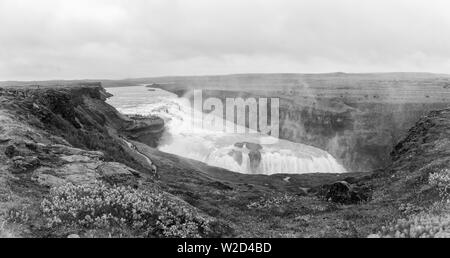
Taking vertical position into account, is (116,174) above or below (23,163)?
below

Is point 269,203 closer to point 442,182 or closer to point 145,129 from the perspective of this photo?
point 442,182

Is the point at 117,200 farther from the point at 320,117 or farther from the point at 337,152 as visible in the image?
the point at 320,117

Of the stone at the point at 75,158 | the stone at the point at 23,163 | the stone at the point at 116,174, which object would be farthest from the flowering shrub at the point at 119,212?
the stone at the point at 75,158

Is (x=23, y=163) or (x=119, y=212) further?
(x=23, y=163)

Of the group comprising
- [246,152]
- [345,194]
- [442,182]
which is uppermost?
[442,182]

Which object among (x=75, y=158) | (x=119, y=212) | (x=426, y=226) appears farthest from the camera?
(x=75, y=158)

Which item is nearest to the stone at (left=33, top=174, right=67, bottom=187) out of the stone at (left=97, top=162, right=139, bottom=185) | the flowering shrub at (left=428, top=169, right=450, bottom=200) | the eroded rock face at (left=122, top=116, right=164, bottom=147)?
the stone at (left=97, top=162, right=139, bottom=185)

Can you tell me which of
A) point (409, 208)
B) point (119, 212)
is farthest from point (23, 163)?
point (409, 208)
